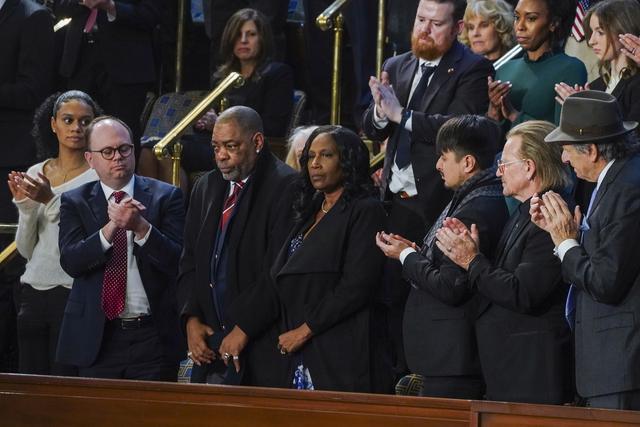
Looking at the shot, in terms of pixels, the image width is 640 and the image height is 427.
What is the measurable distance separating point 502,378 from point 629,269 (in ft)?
2.11

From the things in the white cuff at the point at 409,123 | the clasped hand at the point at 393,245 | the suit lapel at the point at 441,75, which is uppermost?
the suit lapel at the point at 441,75

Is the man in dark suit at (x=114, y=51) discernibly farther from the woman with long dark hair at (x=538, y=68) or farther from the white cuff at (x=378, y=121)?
the woman with long dark hair at (x=538, y=68)

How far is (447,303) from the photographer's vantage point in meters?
5.33

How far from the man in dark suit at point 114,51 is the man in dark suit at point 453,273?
3384 mm

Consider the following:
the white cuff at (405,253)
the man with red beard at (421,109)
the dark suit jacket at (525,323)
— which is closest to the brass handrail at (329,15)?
the man with red beard at (421,109)

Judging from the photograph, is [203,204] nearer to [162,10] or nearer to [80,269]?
[80,269]

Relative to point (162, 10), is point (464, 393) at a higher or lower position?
lower

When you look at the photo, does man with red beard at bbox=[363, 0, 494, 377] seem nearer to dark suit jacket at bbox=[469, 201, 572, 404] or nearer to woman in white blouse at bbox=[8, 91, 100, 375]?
dark suit jacket at bbox=[469, 201, 572, 404]

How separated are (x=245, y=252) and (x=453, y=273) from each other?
1.14m

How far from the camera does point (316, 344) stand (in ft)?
18.9

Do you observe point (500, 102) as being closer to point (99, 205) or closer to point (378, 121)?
point (378, 121)

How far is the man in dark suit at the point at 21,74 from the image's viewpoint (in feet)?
26.5

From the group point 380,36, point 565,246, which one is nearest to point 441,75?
point 565,246

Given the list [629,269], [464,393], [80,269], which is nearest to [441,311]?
[464,393]
